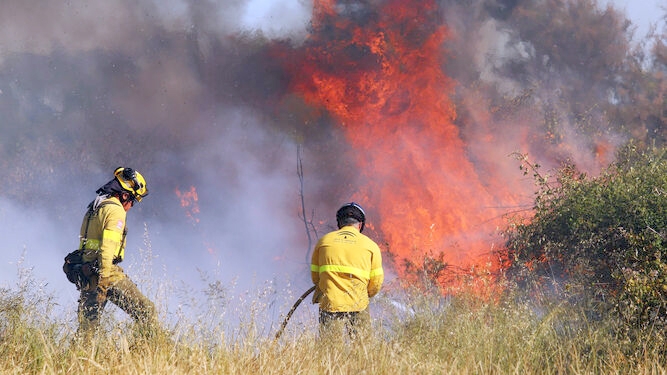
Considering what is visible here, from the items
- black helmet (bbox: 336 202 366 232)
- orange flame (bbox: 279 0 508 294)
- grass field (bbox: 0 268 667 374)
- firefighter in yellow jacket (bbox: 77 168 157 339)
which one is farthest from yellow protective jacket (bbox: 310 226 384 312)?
orange flame (bbox: 279 0 508 294)

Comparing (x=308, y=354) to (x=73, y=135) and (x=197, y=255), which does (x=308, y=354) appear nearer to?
(x=197, y=255)

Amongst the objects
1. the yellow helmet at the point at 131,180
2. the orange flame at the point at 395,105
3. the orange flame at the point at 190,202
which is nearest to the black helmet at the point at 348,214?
the yellow helmet at the point at 131,180

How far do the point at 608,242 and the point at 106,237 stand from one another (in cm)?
494

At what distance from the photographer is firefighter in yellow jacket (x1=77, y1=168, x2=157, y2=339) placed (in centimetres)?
593

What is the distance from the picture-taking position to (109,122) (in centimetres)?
1627

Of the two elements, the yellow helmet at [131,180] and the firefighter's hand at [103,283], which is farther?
the yellow helmet at [131,180]

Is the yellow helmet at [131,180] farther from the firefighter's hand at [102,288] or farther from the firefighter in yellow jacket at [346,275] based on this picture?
the firefighter in yellow jacket at [346,275]

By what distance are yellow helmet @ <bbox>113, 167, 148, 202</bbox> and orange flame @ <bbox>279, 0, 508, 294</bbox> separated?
6822 mm

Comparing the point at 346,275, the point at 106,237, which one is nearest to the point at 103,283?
the point at 106,237

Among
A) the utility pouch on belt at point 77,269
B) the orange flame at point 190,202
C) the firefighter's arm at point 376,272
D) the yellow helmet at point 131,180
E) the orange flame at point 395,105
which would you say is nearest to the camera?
the firefighter's arm at point 376,272

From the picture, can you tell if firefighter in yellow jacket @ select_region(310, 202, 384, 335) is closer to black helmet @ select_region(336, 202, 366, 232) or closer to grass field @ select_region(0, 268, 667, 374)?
black helmet @ select_region(336, 202, 366, 232)

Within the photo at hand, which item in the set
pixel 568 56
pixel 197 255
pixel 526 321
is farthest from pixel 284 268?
pixel 526 321

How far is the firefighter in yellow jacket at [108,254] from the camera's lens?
593 centimetres

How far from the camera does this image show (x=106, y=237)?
5.98m
